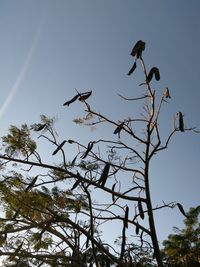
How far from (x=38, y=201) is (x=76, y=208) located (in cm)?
112

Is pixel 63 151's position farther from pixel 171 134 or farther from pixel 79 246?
pixel 79 246

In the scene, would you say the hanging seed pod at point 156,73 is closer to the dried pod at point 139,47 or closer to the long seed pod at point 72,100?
the dried pod at point 139,47

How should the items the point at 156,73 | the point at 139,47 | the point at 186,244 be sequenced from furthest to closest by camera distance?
the point at 186,244
the point at 156,73
the point at 139,47

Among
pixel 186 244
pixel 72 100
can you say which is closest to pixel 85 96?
pixel 72 100

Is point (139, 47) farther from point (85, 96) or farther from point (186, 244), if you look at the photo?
point (186, 244)

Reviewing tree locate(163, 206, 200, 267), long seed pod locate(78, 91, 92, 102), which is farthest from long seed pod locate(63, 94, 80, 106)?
tree locate(163, 206, 200, 267)

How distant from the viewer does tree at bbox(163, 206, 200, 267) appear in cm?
1508

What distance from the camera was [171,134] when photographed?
6.92 m

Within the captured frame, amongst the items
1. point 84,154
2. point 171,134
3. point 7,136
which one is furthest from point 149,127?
point 7,136

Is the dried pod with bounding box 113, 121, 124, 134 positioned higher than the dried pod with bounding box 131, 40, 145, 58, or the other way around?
the dried pod with bounding box 131, 40, 145, 58

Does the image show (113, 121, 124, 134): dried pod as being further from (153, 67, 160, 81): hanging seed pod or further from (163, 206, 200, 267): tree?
(163, 206, 200, 267): tree

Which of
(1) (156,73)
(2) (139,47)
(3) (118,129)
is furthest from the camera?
(3) (118,129)

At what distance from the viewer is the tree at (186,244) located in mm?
15078

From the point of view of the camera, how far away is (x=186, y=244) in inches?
Result: 632
